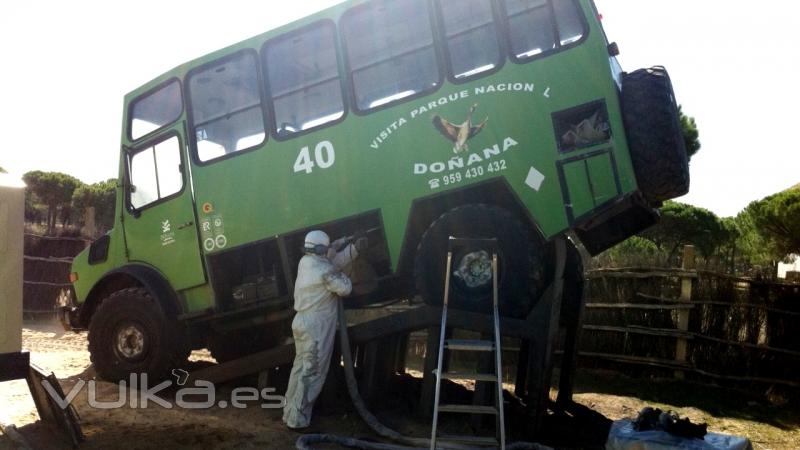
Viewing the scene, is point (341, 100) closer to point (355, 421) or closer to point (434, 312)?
point (434, 312)

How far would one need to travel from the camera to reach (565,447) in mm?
6203

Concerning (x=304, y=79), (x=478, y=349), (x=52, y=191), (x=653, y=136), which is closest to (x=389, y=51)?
(x=304, y=79)

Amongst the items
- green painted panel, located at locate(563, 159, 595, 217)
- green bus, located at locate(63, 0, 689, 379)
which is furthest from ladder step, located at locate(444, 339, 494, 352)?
green painted panel, located at locate(563, 159, 595, 217)

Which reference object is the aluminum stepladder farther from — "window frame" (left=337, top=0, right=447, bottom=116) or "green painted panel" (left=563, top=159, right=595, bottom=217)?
"window frame" (left=337, top=0, right=447, bottom=116)

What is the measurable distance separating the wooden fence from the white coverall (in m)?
4.95

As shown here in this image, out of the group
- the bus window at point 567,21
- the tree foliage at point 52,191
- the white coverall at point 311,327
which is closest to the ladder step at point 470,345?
the white coverall at point 311,327

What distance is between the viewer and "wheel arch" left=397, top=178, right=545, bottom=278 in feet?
18.9

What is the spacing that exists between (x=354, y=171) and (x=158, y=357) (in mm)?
3227

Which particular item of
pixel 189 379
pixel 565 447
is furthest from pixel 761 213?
pixel 189 379

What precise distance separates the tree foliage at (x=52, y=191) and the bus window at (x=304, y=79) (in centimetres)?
2479

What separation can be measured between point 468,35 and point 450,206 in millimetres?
1486

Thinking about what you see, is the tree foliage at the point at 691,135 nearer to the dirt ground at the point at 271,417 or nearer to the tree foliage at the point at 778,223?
the tree foliage at the point at 778,223

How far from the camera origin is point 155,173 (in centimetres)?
770

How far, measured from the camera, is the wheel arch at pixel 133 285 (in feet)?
24.5
